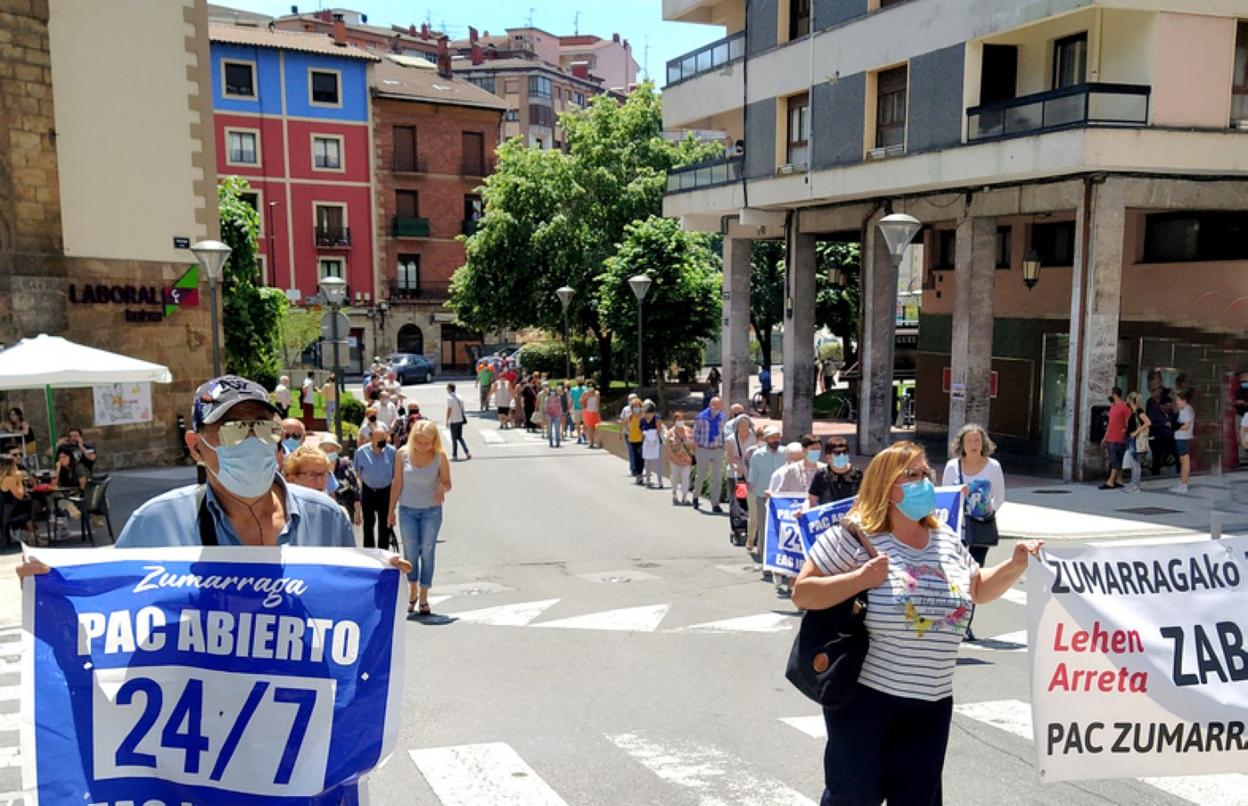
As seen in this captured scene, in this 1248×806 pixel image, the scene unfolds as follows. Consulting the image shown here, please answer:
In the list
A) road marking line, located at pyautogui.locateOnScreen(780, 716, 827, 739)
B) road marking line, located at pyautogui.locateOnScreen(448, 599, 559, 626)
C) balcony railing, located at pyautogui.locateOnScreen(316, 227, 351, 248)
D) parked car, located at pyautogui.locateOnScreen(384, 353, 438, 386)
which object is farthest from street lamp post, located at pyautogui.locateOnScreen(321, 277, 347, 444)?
balcony railing, located at pyautogui.locateOnScreen(316, 227, 351, 248)

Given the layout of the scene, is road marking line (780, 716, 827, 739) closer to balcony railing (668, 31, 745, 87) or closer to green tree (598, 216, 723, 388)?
balcony railing (668, 31, 745, 87)

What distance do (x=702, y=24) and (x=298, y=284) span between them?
33164 mm

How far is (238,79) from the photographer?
2124 inches

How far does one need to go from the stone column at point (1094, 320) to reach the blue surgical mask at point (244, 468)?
722 inches

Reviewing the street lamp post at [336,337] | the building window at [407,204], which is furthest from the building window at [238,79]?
the street lamp post at [336,337]

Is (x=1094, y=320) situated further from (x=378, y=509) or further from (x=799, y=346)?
(x=378, y=509)

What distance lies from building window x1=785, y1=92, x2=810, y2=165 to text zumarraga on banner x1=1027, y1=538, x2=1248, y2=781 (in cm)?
2110

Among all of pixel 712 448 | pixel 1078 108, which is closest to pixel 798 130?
pixel 1078 108

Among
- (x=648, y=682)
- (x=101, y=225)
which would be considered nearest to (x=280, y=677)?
(x=648, y=682)

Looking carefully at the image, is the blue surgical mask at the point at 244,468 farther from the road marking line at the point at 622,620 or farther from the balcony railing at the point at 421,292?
the balcony railing at the point at 421,292

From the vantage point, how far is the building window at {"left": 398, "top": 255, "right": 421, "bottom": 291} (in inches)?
2399

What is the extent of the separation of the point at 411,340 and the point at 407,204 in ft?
25.8

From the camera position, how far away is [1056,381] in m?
24.2

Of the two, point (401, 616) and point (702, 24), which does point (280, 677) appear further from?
point (702, 24)
